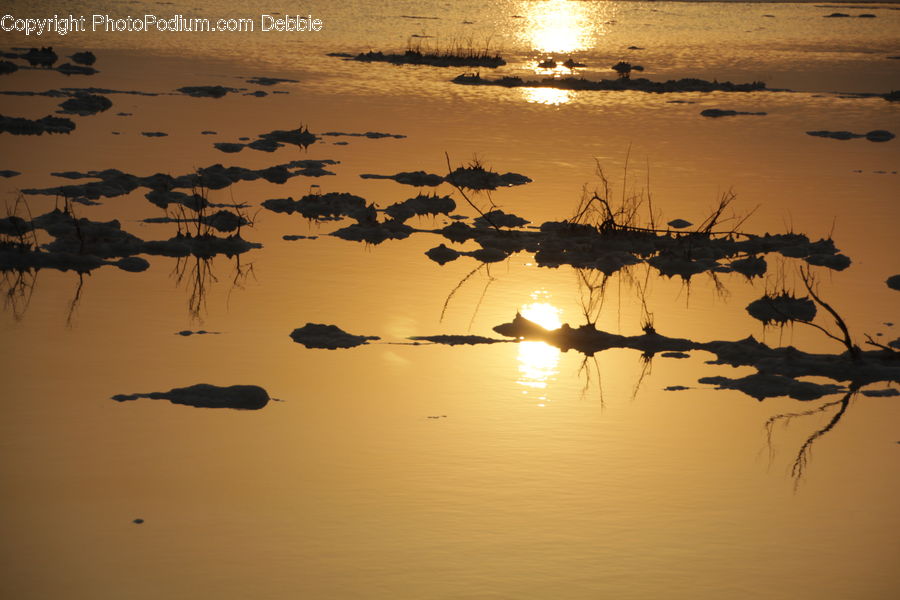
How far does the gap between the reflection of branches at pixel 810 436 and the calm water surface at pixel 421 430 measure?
0.06m

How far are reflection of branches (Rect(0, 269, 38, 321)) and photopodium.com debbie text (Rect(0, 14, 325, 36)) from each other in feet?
127

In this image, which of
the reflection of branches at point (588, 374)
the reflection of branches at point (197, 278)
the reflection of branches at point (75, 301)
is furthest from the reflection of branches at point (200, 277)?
the reflection of branches at point (588, 374)

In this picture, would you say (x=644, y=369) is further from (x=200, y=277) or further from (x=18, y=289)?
(x=18, y=289)

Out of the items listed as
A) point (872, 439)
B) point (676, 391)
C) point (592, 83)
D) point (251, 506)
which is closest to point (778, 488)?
point (872, 439)

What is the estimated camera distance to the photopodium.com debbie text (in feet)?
176

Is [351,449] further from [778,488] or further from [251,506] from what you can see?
[778,488]

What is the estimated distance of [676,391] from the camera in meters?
11.2

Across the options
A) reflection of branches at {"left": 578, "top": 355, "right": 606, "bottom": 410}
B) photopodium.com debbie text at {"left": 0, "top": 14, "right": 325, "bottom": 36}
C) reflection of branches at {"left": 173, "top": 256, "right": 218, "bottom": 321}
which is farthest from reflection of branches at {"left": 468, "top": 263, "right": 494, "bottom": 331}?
photopodium.com debbie text at {"left": 0, "top": 14, "right": 325, "bottom": 36}

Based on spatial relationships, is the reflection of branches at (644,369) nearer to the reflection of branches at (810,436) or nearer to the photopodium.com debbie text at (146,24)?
the reflection of branches at (810,436)

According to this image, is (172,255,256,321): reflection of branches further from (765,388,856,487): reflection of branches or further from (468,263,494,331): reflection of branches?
(765,388,856,487): reflection of branches

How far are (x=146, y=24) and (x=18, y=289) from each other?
45276 mm

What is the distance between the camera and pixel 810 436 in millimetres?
10273

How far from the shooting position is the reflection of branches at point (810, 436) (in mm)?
9570

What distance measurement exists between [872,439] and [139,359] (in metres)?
5.96
